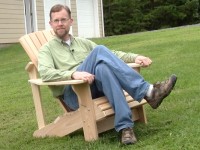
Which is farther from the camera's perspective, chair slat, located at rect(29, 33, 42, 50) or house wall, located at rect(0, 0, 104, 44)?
house wall, located at rect(0, 0, 104, 44)

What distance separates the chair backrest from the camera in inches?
179

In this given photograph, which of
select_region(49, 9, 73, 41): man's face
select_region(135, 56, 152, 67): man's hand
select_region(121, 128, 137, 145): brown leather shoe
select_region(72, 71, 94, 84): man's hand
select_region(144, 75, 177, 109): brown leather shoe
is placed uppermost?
select_region(49, 9, 73, 41): man's face

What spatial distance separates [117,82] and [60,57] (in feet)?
2.46

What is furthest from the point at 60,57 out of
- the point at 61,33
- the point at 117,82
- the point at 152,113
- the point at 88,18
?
the point at 88,18

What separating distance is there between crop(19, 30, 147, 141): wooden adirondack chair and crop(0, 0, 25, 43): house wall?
37.2ft

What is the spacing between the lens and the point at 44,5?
17.3 meters

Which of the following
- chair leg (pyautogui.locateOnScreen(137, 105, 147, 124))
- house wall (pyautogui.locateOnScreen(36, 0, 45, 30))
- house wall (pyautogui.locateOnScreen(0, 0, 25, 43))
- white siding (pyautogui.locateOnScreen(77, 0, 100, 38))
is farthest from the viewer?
white siding (pyautogui.locateOnScreen(77, 0, 100, 38))

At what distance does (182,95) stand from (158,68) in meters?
2.36

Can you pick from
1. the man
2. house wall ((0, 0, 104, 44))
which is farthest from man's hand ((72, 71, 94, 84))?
house wall ((0, 0, 104, 44))

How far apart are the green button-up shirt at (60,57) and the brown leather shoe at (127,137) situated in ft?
2.36

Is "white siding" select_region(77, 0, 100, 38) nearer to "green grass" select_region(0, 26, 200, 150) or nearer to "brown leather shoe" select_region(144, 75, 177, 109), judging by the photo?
"green grass" select_region(0, 26, 200, 150)

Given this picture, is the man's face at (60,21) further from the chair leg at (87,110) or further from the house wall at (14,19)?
the house wall at (14,19)

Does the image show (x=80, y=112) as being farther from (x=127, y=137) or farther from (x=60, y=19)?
(x=60, y=19)

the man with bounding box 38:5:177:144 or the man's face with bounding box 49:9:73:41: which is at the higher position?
the man's face with bounding box 49:9:73:41
